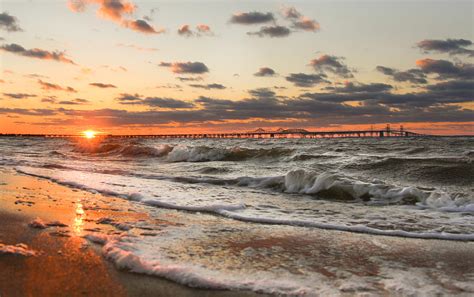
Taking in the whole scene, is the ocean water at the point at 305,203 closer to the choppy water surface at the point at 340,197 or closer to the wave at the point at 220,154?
the choppy water surface at the point at 340,197

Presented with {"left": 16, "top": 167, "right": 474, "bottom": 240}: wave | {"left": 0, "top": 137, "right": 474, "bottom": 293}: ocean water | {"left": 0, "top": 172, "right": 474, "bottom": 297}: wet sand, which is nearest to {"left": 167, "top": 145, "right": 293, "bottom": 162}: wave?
{"left": 0, "top": 137, "right": 474, "bottom": 293}: ocean water

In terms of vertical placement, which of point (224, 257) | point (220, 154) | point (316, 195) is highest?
point (220, 154)

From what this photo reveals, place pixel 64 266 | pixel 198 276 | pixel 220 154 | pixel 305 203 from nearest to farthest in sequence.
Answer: pixel 198 276
pixel 64 266
pixel 305 203
pixel 220 154

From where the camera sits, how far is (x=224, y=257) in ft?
11.3

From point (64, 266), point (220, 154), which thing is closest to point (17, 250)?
point (64, 266)

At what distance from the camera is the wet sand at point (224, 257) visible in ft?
8.96

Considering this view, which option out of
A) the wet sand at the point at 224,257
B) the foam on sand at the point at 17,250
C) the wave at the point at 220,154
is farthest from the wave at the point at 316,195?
the wave at the point at 220,154

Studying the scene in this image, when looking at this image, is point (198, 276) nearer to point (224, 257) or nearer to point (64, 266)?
point (224, 257)

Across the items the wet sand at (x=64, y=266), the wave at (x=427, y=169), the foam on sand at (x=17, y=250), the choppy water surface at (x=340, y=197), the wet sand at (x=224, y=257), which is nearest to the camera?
the wet sand at (x=64, y=266)

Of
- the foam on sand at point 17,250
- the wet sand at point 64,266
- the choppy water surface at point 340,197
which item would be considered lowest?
the choppy water surface at point 340,197

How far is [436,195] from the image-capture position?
7012 mm

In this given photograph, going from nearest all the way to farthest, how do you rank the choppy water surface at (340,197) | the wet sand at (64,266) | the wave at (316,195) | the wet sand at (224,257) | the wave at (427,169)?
1. the wet sand at (64,266)
2. the wet sand at (224,257)
3. the wave at (316,195)
4. the choppy water surface at (340,197)
5. the wave at (427,169)

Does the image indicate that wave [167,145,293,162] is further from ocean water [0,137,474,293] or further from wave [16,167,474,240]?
A: wave [16,167,474,240]

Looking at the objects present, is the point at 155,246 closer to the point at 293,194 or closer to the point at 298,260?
the point at 298,260
